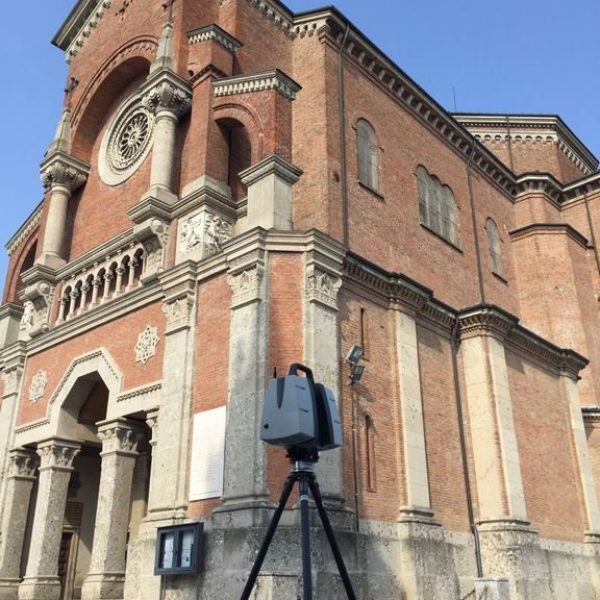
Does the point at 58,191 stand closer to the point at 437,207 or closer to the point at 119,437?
the point at 119,437

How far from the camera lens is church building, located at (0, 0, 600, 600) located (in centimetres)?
1192

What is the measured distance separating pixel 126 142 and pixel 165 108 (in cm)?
323

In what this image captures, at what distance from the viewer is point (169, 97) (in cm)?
1595

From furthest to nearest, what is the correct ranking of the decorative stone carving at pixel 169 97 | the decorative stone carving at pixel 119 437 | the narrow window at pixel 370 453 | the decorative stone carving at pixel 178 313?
1. the decorative stone carving at pixel 169 97
2. the decorative stone carving at pixel 119 437
3. the decorative stone carving at pixel 178 313
4. the narrow window at pixel 370 453

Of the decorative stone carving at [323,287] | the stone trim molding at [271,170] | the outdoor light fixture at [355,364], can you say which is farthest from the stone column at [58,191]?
the outdoor light fixture at [355,364]

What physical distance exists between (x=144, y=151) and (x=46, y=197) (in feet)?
12.9

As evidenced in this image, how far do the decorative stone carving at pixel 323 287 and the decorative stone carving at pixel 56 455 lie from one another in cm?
752

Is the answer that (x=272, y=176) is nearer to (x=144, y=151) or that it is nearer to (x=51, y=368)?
(x=144, y=151)

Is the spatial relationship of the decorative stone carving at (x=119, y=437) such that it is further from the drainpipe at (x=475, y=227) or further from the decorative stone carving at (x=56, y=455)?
the drainpipe at (x=475, y=227)

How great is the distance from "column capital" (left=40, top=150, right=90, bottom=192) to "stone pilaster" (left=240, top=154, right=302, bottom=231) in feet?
25.3

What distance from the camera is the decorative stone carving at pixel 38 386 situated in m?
17.0

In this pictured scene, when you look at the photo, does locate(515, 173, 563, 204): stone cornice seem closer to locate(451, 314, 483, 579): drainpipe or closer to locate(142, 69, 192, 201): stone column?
locate(451, 314, 483, 579): drainpipe

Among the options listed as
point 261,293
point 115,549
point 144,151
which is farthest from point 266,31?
point 115,549

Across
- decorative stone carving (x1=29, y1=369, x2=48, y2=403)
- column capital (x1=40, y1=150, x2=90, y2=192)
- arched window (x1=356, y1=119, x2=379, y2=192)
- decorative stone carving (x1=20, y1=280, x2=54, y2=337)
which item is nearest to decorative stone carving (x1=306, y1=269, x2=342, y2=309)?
arched window (x1=356, y1=119, x2=379, y2=192)
